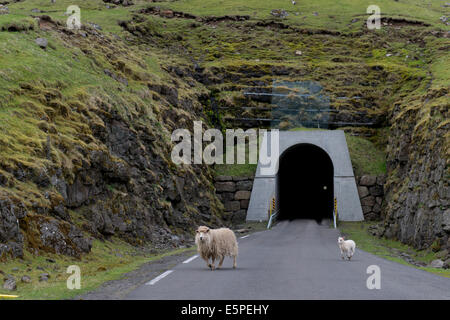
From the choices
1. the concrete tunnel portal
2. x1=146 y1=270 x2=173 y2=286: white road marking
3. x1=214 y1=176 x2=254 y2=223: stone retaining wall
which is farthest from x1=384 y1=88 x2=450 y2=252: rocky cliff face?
x1=146 y1=270 x2=173 y2=286: white road marking

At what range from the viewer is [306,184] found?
63000mm

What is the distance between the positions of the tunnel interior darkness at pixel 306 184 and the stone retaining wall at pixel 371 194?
11.6 metres

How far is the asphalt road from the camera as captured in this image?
936 cm

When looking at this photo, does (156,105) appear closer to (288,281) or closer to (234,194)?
(234,194)

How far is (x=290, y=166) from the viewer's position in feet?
186

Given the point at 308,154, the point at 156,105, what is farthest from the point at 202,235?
the point at 308,154

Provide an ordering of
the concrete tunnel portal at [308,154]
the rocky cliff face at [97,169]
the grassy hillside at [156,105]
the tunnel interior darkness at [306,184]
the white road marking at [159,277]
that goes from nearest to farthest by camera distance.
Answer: the white road marking at [159,277] < the rocky cliff face at [97,169] < the grassy hillside at [156,105] < the concrete tunnel portal at [308,154] < the tunnel interior darkness at [306,184]

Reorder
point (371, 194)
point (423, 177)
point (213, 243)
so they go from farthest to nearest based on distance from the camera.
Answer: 1. point (371, 194)
2. point (423, 177)
3. point (213, 243)

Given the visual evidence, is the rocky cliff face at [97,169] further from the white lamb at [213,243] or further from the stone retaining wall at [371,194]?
the stone retaining wall at [371,194]

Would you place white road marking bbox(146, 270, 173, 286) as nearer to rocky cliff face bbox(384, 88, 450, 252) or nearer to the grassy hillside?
the grassy hillside

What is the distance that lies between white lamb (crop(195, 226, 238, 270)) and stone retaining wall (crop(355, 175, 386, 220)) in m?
25.8

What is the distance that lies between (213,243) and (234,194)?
2492cm

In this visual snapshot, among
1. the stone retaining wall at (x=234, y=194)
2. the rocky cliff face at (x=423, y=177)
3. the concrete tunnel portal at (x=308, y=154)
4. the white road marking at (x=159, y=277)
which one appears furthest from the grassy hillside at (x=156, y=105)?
the white road marking at (x=159, y=277)

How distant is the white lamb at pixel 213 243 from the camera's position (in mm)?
13266
